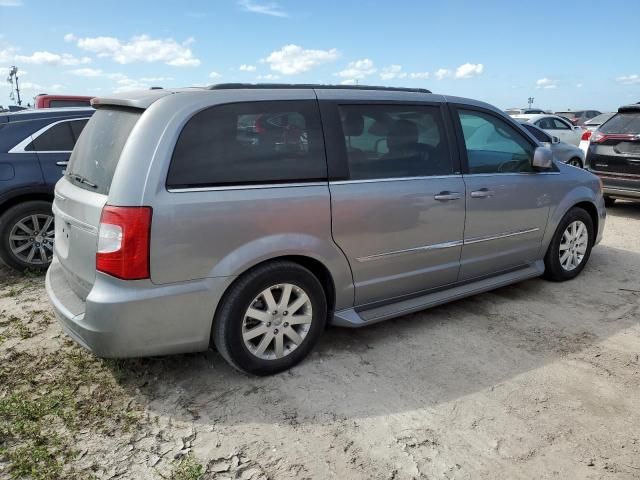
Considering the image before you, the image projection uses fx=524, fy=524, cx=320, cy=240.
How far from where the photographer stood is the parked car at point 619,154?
25.2 feet

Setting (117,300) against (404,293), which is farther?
(404,293)

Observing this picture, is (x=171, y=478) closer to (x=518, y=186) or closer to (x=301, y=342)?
(x=301, y=342)

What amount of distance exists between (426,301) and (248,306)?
4.76 ft

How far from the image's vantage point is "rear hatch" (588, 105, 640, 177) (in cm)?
770

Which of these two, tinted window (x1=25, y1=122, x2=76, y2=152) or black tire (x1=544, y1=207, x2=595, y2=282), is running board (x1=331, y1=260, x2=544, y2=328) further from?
tinted window (x1=25, y1=122, x2=76, y2=152)

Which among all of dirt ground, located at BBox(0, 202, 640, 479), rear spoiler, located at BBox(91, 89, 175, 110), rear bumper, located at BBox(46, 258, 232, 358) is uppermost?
rear spoiler, located at BBox(91, 89, 175, 110)

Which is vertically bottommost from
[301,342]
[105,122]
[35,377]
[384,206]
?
[35,377]

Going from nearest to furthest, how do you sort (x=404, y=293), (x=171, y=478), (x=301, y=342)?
(x=171, y=478)
(x=301, y=342)
(x=404, y=293)

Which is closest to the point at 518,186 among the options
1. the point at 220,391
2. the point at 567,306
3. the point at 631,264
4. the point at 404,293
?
the point at 567,306

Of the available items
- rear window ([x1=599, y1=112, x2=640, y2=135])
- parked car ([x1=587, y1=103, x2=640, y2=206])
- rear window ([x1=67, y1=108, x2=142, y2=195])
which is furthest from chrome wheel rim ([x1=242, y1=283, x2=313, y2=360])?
rear window ([x1=599, y1=112, x2=640, y2=135])

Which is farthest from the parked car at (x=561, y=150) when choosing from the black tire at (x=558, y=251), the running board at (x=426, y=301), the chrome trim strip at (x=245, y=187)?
the chrome trim strip at (x=245, y=187)

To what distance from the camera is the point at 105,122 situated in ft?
10.6

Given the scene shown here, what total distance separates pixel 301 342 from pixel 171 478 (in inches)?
46.0

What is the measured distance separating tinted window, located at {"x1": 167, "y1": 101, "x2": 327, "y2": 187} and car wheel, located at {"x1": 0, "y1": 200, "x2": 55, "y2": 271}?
124 inches
